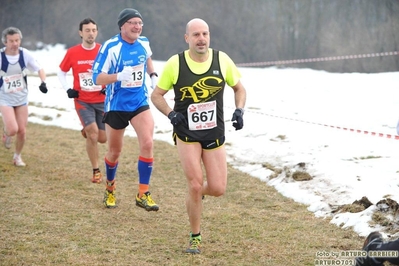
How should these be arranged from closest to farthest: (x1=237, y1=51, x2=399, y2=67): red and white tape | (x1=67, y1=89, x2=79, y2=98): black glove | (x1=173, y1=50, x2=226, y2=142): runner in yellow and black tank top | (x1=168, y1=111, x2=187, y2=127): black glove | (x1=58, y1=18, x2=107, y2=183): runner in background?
A: (x1=168, y1=111, x2=187, y2=127): black glove, (x1=173, y1=50, x2=226, y2=142): runner in yellow and black tank top, (x1=67, y1=89, x2=79, y2=98): black glove, (x1=58, y1=18, x2=107, y2=183): runner in background, (x1=237, y1=51, x2=399, y2=67): red and white tape

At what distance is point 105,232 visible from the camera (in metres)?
6.61

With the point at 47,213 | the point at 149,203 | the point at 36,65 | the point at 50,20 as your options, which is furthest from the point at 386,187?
the point at 50,20

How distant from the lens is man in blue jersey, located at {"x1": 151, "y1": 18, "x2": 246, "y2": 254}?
5.76 meters

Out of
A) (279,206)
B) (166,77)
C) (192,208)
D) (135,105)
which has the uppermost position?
(166,77)

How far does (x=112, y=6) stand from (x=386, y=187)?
15747mm

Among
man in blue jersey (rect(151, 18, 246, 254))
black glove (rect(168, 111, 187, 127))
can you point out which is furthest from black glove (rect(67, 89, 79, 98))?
black glove (rect(168, 111, 187, 127))

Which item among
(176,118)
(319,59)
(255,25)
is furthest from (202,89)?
(255,25)

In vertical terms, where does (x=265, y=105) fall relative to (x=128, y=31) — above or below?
below

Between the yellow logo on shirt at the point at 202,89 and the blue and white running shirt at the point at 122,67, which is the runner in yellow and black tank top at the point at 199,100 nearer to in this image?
the yellow logo on shirt at the point at 202,89

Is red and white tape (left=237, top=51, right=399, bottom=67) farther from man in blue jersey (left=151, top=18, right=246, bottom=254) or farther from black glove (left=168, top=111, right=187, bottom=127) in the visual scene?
black glove (left=168, top=111, right=187, bottom=127)

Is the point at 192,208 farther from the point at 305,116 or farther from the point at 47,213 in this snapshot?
the point at 305,116

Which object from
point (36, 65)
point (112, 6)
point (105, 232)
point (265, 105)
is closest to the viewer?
point (105, 232)

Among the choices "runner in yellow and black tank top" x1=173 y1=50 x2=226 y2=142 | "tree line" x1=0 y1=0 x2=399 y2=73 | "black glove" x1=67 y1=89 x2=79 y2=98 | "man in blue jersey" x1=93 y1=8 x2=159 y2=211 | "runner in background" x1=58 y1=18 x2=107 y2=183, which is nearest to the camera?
"runner in yellow and black tank top" x1=173 y1=50 x2=226 y2=142

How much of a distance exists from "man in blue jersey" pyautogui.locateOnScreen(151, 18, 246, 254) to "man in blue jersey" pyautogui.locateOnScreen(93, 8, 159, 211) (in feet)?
4.81
